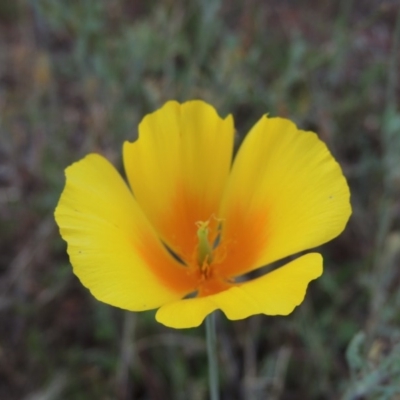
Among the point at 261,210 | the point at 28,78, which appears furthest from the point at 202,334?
the point at 28,78

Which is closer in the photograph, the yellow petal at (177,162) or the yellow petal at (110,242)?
the yellow petal at (110,242)

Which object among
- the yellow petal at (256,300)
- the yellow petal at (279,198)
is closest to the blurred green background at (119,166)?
the yellow petal at (279,198)

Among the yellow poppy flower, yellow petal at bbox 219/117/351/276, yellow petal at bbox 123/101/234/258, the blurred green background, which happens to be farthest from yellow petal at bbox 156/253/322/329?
the blurred green background

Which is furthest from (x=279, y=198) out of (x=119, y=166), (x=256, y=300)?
(x=119, y=166)

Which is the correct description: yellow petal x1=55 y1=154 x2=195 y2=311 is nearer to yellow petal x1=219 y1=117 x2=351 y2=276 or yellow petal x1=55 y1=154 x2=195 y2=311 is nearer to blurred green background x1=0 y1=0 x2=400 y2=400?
yellow petal x1=219 y1=117 x2=351 y2=276

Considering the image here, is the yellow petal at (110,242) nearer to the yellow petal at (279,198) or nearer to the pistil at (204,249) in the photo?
the pistil at (204,249)

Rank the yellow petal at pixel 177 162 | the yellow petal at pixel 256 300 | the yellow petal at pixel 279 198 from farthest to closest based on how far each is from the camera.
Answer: the yellow petal at pixel 177 162 → the yellow petal at pixel 279 198 → the yellow petal at pixel 256 300
